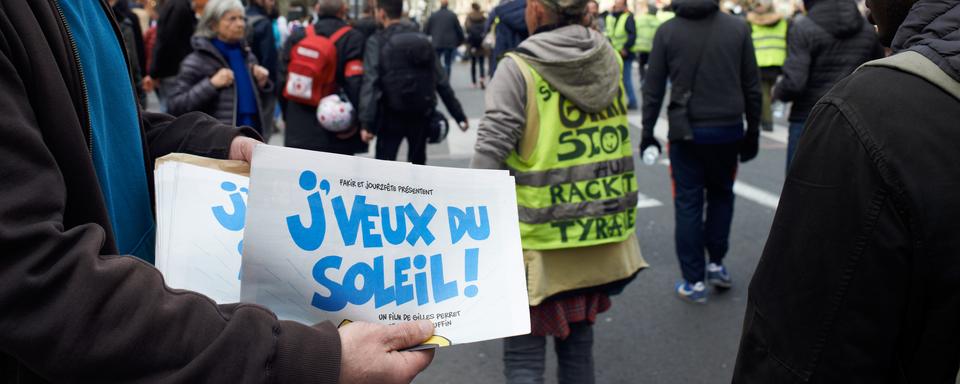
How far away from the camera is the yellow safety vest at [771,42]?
742 cm

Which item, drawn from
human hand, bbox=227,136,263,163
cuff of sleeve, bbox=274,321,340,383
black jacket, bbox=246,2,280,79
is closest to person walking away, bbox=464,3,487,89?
black jacket, bbox=246,2,280,79

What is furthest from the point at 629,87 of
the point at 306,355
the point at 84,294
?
the point at 84,294

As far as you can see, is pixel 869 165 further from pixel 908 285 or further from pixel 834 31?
pixel 834 31

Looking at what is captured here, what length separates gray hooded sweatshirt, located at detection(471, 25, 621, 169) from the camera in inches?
120

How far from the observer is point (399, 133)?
20.3 feet

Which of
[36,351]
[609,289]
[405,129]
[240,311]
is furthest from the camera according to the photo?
[405,129]

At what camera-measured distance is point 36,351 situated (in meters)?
1.01

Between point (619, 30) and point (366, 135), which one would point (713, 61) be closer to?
point (366, 135)

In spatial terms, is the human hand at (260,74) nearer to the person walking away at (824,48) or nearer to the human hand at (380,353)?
the person walking away at (824,48)

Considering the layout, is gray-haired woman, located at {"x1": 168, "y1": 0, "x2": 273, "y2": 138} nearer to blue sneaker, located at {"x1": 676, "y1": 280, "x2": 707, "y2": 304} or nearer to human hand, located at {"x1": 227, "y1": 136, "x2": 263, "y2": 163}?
blue sneaker, located at {"x1": 676, "y1": 280, "x2": 707, "y2": 304}

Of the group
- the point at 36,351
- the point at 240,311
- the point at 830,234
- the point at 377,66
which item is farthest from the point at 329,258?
the point at 377,66

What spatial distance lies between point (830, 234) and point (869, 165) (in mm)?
140

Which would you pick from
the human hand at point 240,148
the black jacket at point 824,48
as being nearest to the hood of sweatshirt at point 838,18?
the black jacket at point 824,48

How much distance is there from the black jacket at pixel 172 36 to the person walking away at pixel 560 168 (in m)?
3.86
